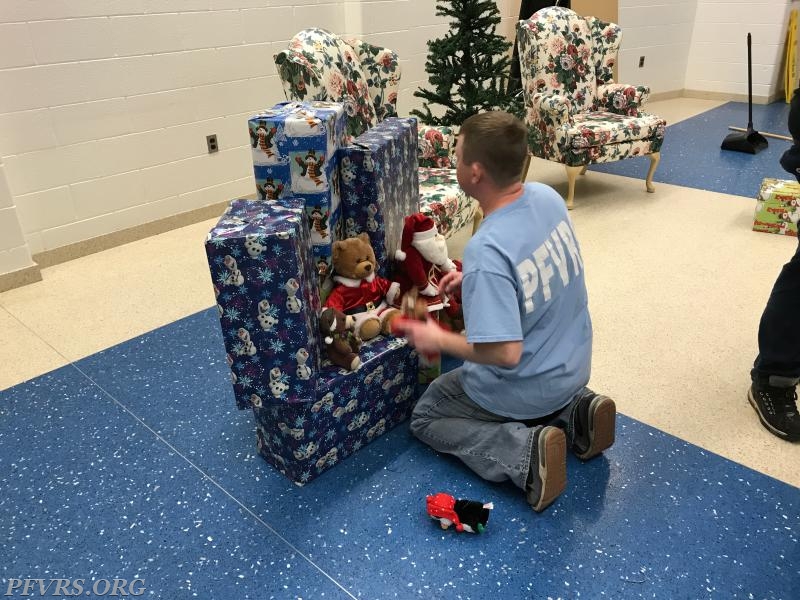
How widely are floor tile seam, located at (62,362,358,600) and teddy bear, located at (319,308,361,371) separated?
1.50 feet

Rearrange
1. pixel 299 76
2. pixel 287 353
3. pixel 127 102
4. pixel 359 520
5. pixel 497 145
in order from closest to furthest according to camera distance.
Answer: pixel 497 145, pixel 287 353, pixel 359 520, pixel 299 76, pixel 127 102

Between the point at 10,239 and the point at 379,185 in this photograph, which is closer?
the point at 379,185

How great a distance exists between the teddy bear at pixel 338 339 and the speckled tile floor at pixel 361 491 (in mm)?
342

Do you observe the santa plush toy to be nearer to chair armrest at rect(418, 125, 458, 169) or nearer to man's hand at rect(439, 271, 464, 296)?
man's hand at rect(439, 271, 464, 296)

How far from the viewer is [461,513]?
1.58m

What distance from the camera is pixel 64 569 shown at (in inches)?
59.9

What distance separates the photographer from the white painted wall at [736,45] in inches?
250

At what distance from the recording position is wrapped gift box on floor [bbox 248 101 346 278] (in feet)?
5.54

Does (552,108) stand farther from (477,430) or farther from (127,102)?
(477,430)

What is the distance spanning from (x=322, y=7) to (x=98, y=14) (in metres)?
1.44

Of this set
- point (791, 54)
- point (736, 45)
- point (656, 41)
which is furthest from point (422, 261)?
point (791, 54)

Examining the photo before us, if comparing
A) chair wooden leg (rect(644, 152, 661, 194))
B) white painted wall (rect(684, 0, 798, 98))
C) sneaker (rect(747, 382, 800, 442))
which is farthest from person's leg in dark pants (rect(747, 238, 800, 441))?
white painted wall (rect(684, 0, 798, 98))

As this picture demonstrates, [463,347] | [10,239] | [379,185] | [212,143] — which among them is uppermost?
[379,185]

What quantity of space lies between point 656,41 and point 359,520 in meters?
6.51
